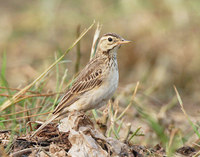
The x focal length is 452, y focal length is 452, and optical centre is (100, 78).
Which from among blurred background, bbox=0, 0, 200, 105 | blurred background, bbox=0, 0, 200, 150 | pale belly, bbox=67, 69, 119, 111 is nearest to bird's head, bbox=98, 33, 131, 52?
pale belly, bbox=67, 69, 119, 111

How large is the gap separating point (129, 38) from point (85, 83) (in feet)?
17.8

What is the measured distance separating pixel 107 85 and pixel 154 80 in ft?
14.5

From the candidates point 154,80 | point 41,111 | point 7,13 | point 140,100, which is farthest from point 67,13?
point 41,111

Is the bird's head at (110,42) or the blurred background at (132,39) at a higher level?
the bird's head at (110,42)

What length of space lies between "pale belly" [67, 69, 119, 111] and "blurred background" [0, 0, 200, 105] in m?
3.10

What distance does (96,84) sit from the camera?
5.00m

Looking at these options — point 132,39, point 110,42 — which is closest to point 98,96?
point 110,42

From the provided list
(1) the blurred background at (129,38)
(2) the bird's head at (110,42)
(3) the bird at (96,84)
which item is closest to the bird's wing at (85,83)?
(3) the bird at (96,84)

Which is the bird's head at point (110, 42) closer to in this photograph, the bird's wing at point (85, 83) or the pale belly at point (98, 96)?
the bird's wing at point (85, 83)

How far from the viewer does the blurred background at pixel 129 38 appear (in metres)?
9.35

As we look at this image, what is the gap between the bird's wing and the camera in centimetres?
499

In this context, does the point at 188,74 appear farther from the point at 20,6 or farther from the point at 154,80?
the point at 20,6

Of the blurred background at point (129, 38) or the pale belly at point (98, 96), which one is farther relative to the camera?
the blurred background at point (129, 38)

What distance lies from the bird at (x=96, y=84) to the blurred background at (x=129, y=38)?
2.87 meters
